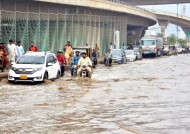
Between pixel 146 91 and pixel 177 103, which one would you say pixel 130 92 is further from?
pixel 177 103

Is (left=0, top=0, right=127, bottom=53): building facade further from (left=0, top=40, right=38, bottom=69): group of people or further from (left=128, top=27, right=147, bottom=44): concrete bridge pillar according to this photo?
(left=128, top=27, right=147, bottom=44): concrete bridge pillar

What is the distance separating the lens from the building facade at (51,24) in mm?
32569

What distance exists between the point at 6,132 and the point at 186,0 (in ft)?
262

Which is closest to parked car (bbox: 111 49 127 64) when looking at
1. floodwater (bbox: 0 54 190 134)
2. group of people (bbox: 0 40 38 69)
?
group of people (bbox: 0 40 38 69)

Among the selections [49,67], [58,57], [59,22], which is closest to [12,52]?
[58,57]

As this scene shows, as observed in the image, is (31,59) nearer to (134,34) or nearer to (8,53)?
(8,53)

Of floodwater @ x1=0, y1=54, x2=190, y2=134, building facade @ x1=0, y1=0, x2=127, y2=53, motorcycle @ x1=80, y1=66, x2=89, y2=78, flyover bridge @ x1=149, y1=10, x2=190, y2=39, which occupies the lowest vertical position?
floodwater @ x1=0, y1=54, x2=190, y2=134

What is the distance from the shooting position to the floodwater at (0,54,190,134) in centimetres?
1056

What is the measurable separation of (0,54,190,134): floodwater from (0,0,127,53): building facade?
1113cm

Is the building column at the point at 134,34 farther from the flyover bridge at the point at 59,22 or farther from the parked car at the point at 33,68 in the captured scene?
the parked car at the point at 33,68

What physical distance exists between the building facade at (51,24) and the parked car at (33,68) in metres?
8.15

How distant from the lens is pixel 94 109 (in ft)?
45.3

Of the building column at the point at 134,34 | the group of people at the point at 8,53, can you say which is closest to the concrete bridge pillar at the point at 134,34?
the building column at the point at 134,34

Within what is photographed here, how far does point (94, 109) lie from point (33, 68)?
8.31 metres
